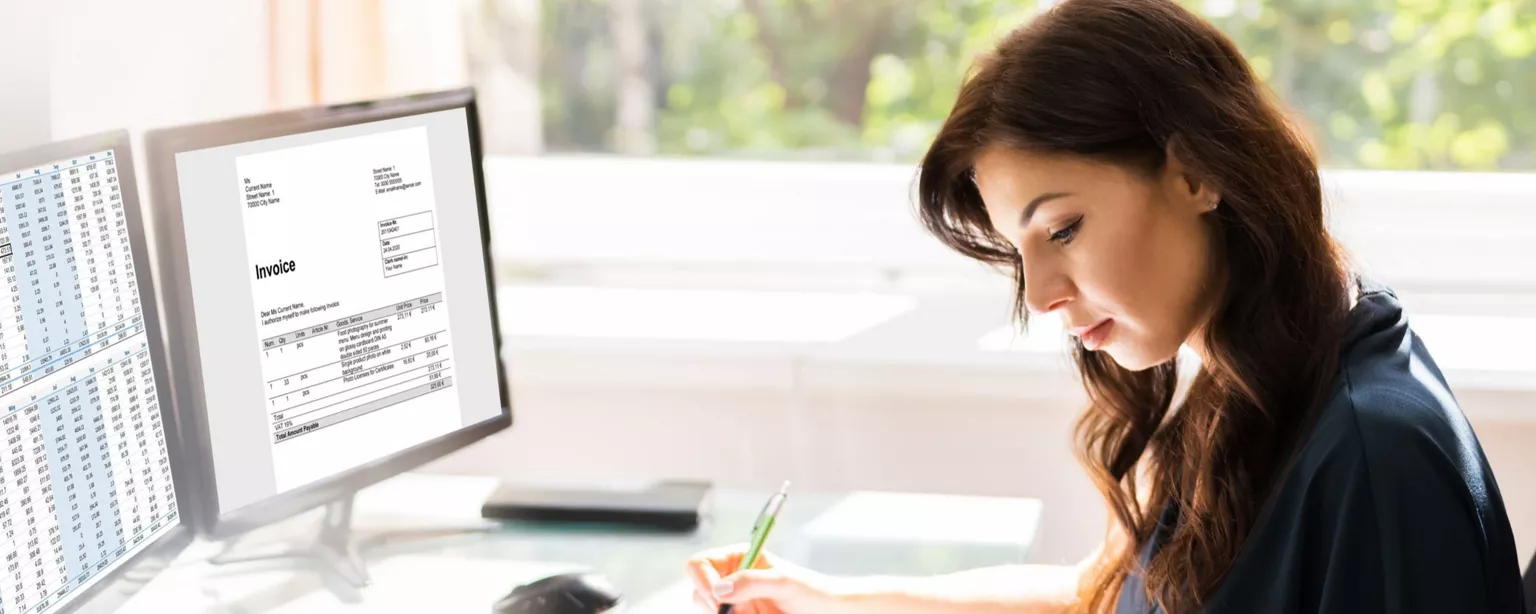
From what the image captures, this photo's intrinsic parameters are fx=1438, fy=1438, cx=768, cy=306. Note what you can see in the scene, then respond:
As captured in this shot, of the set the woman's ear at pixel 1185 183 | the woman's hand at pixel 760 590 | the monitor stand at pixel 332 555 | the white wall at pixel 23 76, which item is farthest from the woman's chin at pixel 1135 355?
the white wall at pixel 23 76

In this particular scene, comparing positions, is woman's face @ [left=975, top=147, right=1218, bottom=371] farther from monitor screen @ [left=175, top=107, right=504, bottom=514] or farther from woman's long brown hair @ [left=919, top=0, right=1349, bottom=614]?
monitor screen @ [left=175, top=107, right=504, bottom=514]

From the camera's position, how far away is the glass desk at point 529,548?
1308mm

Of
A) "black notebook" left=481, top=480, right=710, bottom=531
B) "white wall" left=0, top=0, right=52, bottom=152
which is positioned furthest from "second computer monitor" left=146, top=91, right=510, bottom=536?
"white wall" left=0, top=0, right=52, bottom=152

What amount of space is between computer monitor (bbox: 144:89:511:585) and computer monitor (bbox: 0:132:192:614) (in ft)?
0.19

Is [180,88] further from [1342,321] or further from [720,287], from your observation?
[1342,321]

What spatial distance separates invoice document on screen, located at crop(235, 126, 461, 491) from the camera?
125 cm

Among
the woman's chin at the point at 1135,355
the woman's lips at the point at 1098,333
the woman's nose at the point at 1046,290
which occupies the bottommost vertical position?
the woman's chin at the point at 1135,355

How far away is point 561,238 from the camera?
2098 mm

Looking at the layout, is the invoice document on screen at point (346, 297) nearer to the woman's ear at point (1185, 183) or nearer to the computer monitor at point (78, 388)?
the computer monitor at point (78, 388)

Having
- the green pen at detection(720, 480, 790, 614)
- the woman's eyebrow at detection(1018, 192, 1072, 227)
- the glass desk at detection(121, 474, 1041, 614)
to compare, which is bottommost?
the glass desk at detection(121, 474, 1041, 614)

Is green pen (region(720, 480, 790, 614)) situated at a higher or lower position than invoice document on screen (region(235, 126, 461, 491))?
lower

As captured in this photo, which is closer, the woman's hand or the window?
the woman's hand

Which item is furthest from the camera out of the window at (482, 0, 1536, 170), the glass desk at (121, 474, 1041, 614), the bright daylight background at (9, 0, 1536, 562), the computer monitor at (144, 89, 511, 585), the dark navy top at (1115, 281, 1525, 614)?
the window at (482, 0, 1536, 170)

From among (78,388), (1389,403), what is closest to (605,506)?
(78,388)
